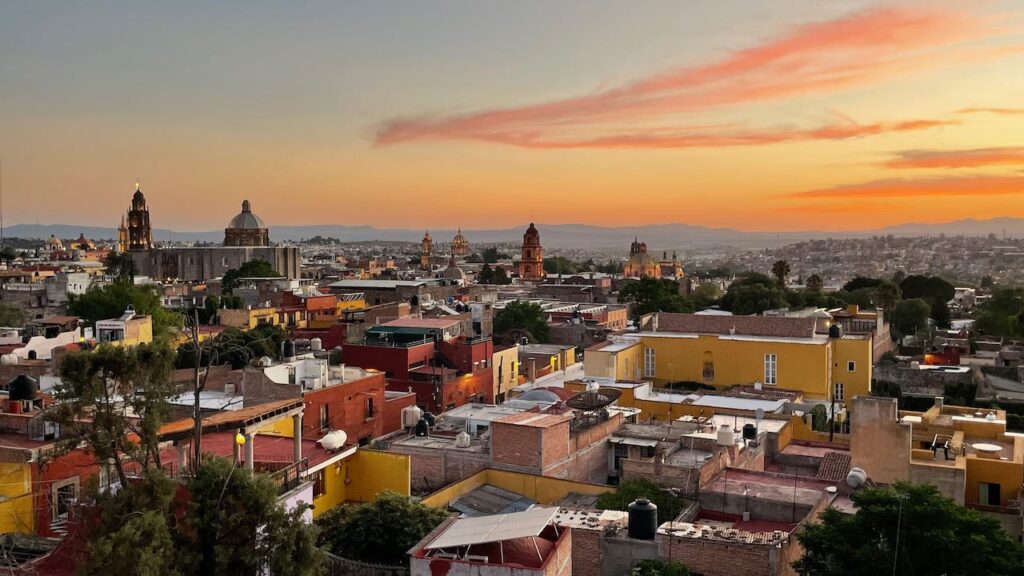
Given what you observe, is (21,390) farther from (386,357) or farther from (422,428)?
(386,357)

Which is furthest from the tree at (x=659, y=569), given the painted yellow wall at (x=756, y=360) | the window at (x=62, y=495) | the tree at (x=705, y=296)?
→ the tree at (x=705, y=296)

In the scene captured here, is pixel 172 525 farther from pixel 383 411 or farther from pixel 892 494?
pixel 383 411

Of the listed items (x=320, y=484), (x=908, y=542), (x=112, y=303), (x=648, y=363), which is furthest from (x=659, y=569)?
(x=112, y=303)

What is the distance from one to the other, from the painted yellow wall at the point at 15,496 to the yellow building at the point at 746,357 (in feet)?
68.0

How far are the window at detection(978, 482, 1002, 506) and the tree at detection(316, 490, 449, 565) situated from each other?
13.1 meters

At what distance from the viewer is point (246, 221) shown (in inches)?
4358

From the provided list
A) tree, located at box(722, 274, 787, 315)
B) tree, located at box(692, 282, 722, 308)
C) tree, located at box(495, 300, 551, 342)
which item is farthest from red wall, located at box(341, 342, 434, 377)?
tree, located at box(692, 282, 722, 308)

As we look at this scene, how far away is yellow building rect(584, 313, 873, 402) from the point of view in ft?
103

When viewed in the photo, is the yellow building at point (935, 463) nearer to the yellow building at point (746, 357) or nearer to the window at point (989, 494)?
the window at point (989, 494)

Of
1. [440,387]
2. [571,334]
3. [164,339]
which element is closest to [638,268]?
[571,334]

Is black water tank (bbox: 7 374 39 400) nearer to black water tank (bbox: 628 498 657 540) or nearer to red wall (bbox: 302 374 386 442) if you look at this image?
red wall (bbox: 302 374 386 442)

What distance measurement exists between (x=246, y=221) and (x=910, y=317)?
265ft

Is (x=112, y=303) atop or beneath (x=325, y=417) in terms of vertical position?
atop

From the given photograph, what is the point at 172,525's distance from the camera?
9.46m
